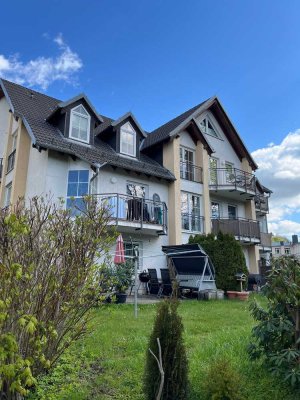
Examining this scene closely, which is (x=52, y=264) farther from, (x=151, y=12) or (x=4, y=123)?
(x=4, y=123)

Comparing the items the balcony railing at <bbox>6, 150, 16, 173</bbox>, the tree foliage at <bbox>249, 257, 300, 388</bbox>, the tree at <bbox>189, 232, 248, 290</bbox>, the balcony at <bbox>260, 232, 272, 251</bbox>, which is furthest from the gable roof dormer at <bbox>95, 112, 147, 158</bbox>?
the tree foliage at <bbox>249, 257, 300, 388</bbox>

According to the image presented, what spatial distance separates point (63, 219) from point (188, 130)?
1786 cm

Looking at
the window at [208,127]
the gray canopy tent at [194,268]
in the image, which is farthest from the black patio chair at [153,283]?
the window at [208,127]

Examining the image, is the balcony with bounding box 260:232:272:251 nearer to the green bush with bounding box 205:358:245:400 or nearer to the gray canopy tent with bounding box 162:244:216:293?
the gray canopy tent with bounding box 162:244:216:293

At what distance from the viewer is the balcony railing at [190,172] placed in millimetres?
20250

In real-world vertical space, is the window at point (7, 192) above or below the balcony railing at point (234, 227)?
above

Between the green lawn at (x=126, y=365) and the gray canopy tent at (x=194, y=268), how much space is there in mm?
6284

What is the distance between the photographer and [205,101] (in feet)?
73.7

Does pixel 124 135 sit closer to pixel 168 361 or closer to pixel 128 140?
pixel 128 140

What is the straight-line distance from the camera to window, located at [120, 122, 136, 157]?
60.8 ft

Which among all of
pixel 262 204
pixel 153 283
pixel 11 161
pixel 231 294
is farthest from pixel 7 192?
pixel 262 204

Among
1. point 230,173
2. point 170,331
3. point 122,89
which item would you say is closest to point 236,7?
point 122,89

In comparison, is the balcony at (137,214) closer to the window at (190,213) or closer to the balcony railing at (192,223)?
the balcony railing at (192,223)

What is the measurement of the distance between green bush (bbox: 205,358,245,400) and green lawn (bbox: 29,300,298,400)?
431 mm
